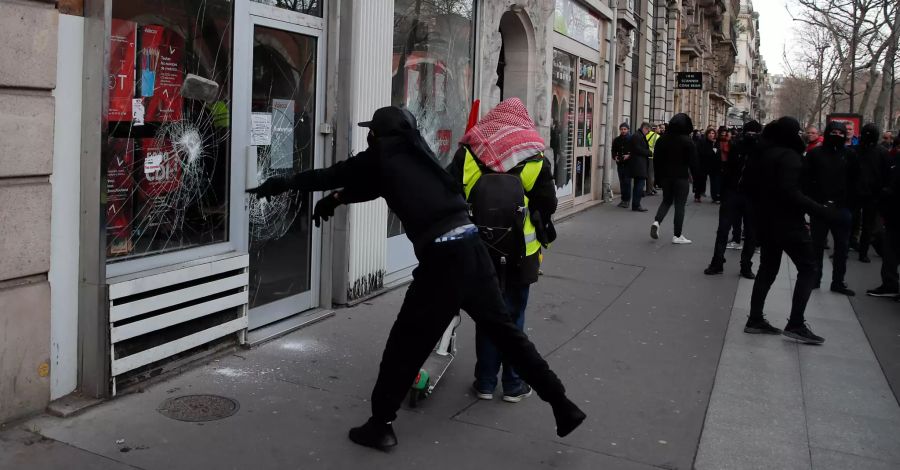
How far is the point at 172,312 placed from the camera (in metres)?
5.34

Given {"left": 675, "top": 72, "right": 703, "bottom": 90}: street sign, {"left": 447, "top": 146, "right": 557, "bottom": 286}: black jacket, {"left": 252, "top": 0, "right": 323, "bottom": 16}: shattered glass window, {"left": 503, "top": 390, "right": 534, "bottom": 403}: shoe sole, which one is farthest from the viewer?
{"left": 675, "top": 72, "right": 703, "bottom": 90}: street sign

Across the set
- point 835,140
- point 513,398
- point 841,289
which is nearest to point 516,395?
point 513,398

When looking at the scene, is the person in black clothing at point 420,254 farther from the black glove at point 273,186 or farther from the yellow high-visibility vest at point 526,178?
the yellow high-visibility vest at point 526,178

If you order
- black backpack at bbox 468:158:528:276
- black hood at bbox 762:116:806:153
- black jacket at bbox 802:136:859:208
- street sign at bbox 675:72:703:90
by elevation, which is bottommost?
black backpack at bbox 468:158:528:276

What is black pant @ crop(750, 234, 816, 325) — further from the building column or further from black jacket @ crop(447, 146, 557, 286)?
the building column

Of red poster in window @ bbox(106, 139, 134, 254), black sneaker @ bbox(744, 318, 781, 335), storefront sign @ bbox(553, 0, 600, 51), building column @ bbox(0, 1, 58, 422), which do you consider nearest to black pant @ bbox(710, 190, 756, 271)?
black sneaker @ bbox(744, 318, 781, 335)

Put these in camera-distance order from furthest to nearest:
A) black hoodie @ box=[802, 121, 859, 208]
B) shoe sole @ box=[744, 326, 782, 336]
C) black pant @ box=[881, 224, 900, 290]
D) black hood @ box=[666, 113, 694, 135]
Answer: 1. black hood @ box=[666, 113, 694, 135]
2. black pant @ box=[881, 224, 900, 290]
3. black hoodie @ box=[802, 121, 859, 208]
4. shoe sole @ box=[744, 326, 782, 336]

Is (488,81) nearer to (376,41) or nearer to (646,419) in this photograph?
(376,41)

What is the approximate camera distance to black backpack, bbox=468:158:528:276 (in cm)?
499

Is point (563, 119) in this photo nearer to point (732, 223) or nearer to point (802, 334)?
point (732, 223)

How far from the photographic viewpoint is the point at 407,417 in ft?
16.5

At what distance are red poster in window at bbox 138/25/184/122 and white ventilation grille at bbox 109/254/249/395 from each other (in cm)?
96

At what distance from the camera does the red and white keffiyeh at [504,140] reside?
16.5 feet

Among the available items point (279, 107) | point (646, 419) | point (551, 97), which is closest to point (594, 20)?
point (551, 97)
